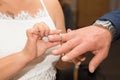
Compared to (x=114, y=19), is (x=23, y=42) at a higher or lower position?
lower

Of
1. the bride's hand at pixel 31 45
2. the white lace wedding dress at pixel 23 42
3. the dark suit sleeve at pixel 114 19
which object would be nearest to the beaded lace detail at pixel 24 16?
the white lace wedding dress at pixel 23 42

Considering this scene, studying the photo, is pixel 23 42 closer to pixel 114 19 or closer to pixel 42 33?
pixel 42 33

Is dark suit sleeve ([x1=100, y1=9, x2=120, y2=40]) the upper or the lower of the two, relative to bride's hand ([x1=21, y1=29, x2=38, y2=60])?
upper

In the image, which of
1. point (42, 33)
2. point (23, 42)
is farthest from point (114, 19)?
point (23, 42)

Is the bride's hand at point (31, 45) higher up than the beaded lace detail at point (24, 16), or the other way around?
the beaded lace detail at point (24, 16)

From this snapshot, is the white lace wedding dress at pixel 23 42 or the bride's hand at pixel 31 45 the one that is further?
the white lace wedding dress at pixel 23 42

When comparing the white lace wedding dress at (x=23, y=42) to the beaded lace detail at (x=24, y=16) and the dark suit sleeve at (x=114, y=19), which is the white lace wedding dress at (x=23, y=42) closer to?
the beaded lace detail at (x=24, y=16)

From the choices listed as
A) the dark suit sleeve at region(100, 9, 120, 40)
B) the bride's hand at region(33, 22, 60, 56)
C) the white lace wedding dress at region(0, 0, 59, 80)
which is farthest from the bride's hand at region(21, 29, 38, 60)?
the dark suit sleeve at region(100, 9, 120, 40)

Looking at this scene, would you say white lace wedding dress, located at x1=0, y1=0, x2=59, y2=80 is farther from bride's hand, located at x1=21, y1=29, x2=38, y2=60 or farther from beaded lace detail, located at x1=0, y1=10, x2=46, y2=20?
bride's hand, located at x1=21, y1=29, x2=38, y2=60

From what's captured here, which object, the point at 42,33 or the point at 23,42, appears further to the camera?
the point at 23,42
